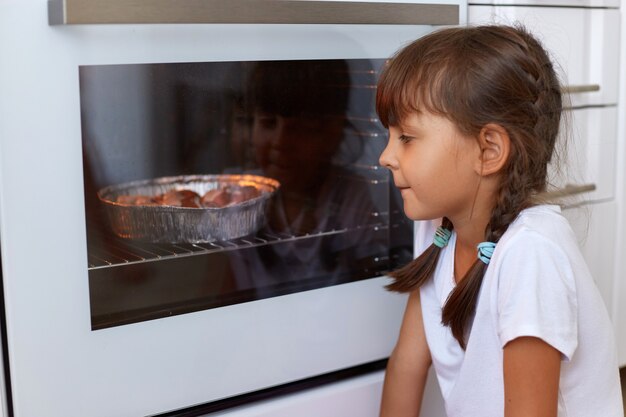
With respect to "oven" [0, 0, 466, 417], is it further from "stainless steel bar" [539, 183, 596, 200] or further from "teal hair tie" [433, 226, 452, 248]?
"stainless steel bar" [539, 183, 596, 200]

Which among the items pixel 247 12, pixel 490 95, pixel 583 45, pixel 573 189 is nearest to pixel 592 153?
pixel 573 189

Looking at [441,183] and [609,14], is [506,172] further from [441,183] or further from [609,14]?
[609,14]

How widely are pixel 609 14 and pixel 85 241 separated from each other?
3.30ft

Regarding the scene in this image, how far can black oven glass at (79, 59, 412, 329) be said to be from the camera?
1.08m

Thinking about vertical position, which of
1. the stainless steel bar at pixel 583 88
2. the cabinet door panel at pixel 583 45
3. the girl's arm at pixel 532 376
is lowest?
the girl's arm at pixel 532 376

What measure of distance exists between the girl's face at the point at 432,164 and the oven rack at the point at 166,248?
0.68ft

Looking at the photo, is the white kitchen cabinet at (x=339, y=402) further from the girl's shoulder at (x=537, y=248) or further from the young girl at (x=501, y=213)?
the girl's shoulder at (x=537, y=248)

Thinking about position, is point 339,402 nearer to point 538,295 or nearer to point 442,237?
point 442,237

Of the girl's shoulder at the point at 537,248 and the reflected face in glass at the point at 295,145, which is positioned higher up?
the reflected face in glass at the point at 295,145

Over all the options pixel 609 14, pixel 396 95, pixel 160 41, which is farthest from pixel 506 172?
pixel 609 14

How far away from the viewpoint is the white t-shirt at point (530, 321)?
3.48ft

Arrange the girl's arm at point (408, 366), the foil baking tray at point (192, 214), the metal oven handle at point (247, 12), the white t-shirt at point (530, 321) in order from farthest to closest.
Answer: the girl's arm at point (408, 366) < the foil baking tray at point (192, 214) < the white t-shirt at point (530, 321) < the metal oven handle at point (247, 12)

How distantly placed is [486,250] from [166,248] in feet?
1.41

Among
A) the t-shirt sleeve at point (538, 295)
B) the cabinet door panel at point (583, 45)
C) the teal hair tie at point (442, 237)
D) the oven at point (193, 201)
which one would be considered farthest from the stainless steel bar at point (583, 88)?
the t-shirt sleeve at point (538, 295)
